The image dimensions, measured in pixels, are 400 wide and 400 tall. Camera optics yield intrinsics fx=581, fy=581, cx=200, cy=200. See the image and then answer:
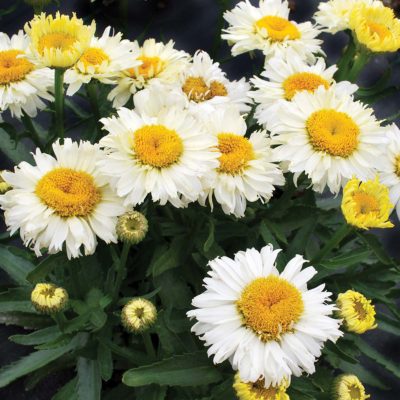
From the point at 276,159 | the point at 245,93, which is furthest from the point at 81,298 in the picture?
the point at 245,93

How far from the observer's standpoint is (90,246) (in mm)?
1026

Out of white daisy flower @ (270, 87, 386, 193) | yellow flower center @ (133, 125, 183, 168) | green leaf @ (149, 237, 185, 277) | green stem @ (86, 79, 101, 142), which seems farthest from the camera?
green stem @ (86, 79, 101, 142)

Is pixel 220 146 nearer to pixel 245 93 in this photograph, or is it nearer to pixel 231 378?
pixel 245 93

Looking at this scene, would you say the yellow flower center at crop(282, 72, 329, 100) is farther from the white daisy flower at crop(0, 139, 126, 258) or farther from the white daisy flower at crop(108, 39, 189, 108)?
the white daisy flower at crop(0, 139, 126, 258)

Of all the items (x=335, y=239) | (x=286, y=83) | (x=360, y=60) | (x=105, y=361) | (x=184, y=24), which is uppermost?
(x=184, y=24)

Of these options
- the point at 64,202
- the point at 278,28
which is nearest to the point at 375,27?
the point at 278,28

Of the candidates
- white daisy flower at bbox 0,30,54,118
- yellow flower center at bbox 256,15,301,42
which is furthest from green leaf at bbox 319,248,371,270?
white daisy flower at bbox 0,30,54,118

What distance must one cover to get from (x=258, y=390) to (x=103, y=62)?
739 mm

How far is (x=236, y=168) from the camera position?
1.10 m

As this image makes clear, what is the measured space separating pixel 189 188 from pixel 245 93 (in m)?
0.46

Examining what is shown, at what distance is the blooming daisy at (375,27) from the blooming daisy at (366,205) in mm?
401

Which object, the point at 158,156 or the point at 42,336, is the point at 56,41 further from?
the point at 42,336

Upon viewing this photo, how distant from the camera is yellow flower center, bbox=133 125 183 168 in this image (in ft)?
3.35

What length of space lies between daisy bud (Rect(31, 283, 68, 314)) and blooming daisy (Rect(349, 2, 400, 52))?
876mm
